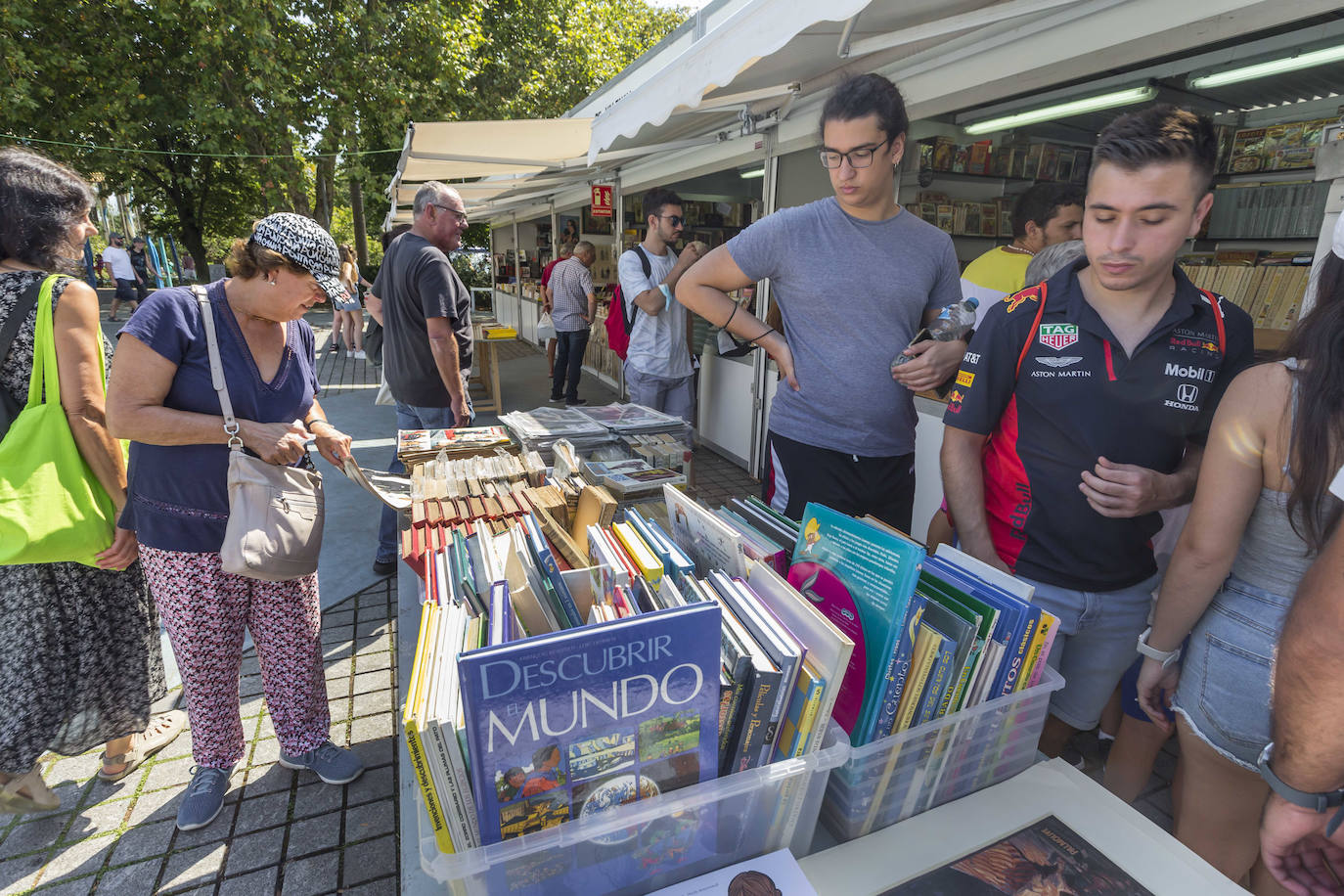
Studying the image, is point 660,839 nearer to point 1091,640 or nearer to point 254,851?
point 1091,640

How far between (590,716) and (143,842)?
86.4 inches

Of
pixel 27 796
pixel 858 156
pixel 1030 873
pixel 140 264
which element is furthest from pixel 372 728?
pixel 140 264

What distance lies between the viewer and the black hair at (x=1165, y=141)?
128cm

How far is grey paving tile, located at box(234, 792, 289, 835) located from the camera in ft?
6.93

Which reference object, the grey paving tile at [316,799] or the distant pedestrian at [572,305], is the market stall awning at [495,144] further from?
the grey paving tile at [316,799]

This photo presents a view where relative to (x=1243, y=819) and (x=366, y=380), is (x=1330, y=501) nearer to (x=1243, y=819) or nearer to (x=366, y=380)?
(x=1243, y=819)

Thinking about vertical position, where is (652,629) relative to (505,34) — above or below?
below

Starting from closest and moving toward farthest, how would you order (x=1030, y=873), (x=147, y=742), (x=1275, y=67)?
1. (x=1030, y=873)
2. (x=147, y=742)
3. (x=1275, y=67)

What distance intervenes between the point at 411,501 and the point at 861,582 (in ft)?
4.95

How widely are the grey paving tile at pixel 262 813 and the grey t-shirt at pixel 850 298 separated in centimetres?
213

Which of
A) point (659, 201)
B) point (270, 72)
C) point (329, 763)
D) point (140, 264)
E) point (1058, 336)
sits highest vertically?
point (270, 72)

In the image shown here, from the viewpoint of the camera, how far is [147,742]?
2418 millimetres

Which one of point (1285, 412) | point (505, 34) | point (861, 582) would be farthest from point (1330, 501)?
point (505, 34)

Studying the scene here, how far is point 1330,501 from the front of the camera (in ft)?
3.34
